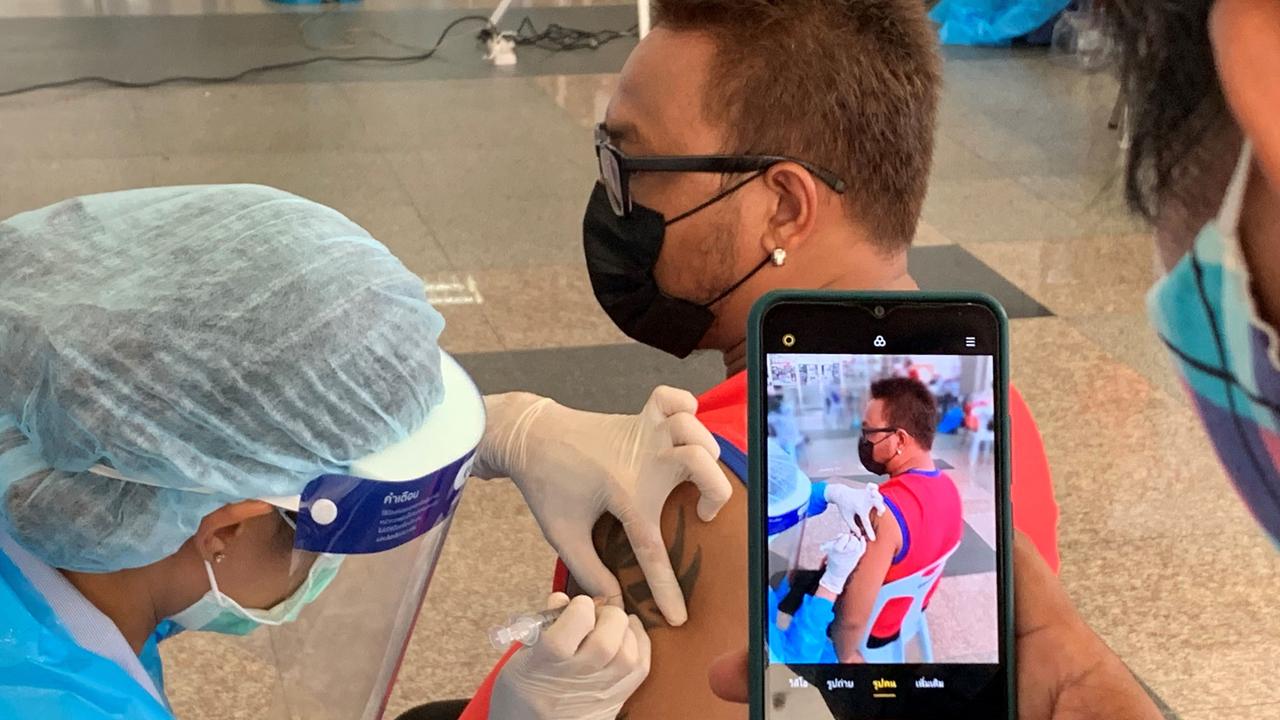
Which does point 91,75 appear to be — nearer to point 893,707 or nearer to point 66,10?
point 66,10

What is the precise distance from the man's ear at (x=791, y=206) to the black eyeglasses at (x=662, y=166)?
1cm

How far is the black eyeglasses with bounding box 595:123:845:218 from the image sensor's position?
4.53 feet

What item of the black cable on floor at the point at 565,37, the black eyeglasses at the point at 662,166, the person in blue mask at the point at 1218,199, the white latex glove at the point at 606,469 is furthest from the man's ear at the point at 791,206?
the black cable on floor at the point at 565,37

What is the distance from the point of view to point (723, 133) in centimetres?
141

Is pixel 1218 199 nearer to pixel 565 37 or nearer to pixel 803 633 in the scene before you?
pixel 803 633

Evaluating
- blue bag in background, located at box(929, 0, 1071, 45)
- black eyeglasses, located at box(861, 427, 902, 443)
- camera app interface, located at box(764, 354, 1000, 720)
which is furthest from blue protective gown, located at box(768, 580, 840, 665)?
blue bag in background, located at box(929, 0, 1071, 45)

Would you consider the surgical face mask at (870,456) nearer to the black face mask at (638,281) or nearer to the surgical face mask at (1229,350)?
the surgical face mask at (1229,350)

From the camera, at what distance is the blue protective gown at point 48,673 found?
891mm

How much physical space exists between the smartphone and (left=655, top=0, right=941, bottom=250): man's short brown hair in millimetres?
628

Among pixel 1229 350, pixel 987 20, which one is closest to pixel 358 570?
pixel 1229 350

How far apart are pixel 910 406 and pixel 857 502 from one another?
71mm

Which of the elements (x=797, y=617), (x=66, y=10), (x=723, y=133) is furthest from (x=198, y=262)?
(x=66, y=10)

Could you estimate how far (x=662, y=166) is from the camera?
4.73 feet

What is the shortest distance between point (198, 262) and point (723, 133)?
2.19 ft
